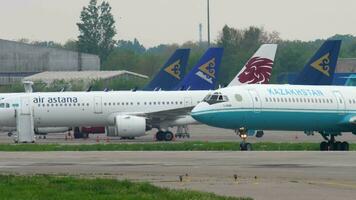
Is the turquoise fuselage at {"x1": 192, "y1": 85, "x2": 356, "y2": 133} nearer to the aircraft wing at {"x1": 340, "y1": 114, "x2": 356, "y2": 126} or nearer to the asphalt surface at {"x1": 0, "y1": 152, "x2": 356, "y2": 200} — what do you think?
the aircraft wing at {"x1": 340, "y1": 114, "x2": 356, "y2": 126}

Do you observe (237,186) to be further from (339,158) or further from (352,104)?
(352,104)

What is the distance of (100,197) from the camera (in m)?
22.6

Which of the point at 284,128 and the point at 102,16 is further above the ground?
the point at 102,16

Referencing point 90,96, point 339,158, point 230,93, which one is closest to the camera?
point 339,158

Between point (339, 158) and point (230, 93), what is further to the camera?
point (230, 93)

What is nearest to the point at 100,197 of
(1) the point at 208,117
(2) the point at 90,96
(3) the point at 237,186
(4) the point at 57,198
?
(4) the point at 57,198

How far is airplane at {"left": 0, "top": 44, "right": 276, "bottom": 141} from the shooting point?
219 feet

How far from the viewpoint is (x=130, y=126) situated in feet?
216

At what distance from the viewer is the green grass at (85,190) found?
22625 mm

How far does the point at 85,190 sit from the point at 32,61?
11859 cm

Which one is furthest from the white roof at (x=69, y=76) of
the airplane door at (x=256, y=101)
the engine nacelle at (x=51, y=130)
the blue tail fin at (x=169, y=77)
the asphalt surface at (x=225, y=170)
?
the asphalt surface at (x=225, y=170)

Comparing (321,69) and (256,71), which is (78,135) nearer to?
(256,71)

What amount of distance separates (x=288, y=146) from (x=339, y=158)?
14846mm

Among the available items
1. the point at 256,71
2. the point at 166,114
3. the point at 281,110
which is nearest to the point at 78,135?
the point at 166,114
